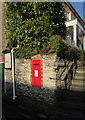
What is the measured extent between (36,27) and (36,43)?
94 cm

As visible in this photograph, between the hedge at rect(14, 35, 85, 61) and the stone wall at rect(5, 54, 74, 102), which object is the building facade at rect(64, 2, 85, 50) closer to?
the hedge at rect(14, 35, 85, 61)

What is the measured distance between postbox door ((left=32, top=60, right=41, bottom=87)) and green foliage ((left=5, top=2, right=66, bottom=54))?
0.68 meters

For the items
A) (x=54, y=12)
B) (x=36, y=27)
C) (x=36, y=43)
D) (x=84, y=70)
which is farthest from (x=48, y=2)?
(x=84, y=70)

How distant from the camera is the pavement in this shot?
4.02 m

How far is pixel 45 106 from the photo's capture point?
5152mm

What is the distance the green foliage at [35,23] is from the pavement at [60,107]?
8.77ft

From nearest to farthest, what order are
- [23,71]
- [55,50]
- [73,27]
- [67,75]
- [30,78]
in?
[55,50]
[67,75]
[30,78]
[23,71]
[73,27]

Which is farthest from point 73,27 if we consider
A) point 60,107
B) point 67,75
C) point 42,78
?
point 60,107

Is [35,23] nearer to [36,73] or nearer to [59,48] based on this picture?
[59,48]

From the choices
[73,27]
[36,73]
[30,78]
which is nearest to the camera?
[36,73]

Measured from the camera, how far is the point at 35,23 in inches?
247

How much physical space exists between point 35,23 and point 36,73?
9.36 feet

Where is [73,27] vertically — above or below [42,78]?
above

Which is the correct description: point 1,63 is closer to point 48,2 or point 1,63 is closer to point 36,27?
point 36,27
